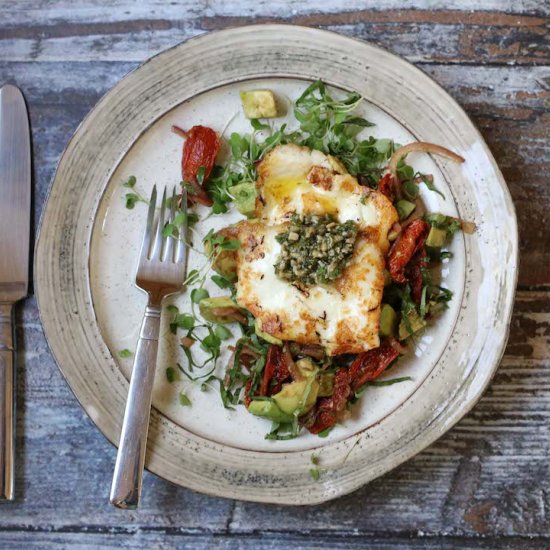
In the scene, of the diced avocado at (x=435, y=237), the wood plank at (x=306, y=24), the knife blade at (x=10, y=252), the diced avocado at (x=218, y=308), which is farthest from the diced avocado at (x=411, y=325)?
the knife blade at (x=10, y=252)

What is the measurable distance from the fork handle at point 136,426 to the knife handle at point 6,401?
1.94 feet

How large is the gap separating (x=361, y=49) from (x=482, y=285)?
112cm

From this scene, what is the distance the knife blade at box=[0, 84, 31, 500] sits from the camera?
313cm

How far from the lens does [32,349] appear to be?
3232mm

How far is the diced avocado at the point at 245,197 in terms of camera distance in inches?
114

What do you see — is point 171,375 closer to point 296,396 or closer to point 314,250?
point 296,396

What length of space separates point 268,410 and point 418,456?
2.55 feet

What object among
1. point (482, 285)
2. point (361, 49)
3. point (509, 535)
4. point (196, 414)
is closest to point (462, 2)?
point (361, 49)

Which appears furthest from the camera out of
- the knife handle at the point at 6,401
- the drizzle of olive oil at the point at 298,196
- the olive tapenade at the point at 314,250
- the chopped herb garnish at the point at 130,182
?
the knife handle at the point at 6,401

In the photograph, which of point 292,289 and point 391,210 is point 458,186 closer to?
point 391,210

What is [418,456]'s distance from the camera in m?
3.13

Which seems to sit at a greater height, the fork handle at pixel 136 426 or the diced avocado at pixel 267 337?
the diced avocado at pixel 267 337

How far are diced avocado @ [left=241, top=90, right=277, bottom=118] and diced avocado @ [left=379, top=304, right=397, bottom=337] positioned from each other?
96 cm

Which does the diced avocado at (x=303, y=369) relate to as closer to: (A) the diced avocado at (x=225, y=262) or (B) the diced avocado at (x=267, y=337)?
(B) the diced avocado at (x=267, y=337)
